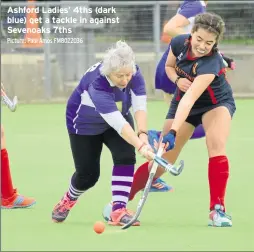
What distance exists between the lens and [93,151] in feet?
21.4

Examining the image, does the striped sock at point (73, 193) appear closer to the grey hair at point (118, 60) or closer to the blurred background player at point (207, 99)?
the blurred background player at point (207, 99)

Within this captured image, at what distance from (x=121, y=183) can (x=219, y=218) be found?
0.68 meters

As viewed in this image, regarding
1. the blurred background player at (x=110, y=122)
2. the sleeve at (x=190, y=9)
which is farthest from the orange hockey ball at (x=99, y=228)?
the sleeve at (x=190, y=9)

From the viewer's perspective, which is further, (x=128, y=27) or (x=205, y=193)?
(x=128, y=27)

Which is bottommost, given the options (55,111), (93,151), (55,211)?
(55,111)

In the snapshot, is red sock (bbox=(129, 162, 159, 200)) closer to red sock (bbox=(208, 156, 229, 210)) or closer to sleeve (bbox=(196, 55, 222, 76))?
red sock (bbox=(208, 156, 229, 210))

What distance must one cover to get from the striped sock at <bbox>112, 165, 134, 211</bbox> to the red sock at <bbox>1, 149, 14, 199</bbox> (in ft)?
2.86

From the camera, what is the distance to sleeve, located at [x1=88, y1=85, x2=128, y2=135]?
20.2 feet

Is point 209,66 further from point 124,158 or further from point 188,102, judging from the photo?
point 124,158

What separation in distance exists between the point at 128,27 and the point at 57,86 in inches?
54.8

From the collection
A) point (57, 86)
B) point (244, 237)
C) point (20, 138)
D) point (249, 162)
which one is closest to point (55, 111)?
point (57, 86)

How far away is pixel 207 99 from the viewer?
6684 millimetres

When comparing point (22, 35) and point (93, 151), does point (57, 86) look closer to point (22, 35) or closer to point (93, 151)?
point (22, 35)

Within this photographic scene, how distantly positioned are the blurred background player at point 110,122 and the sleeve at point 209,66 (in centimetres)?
41
